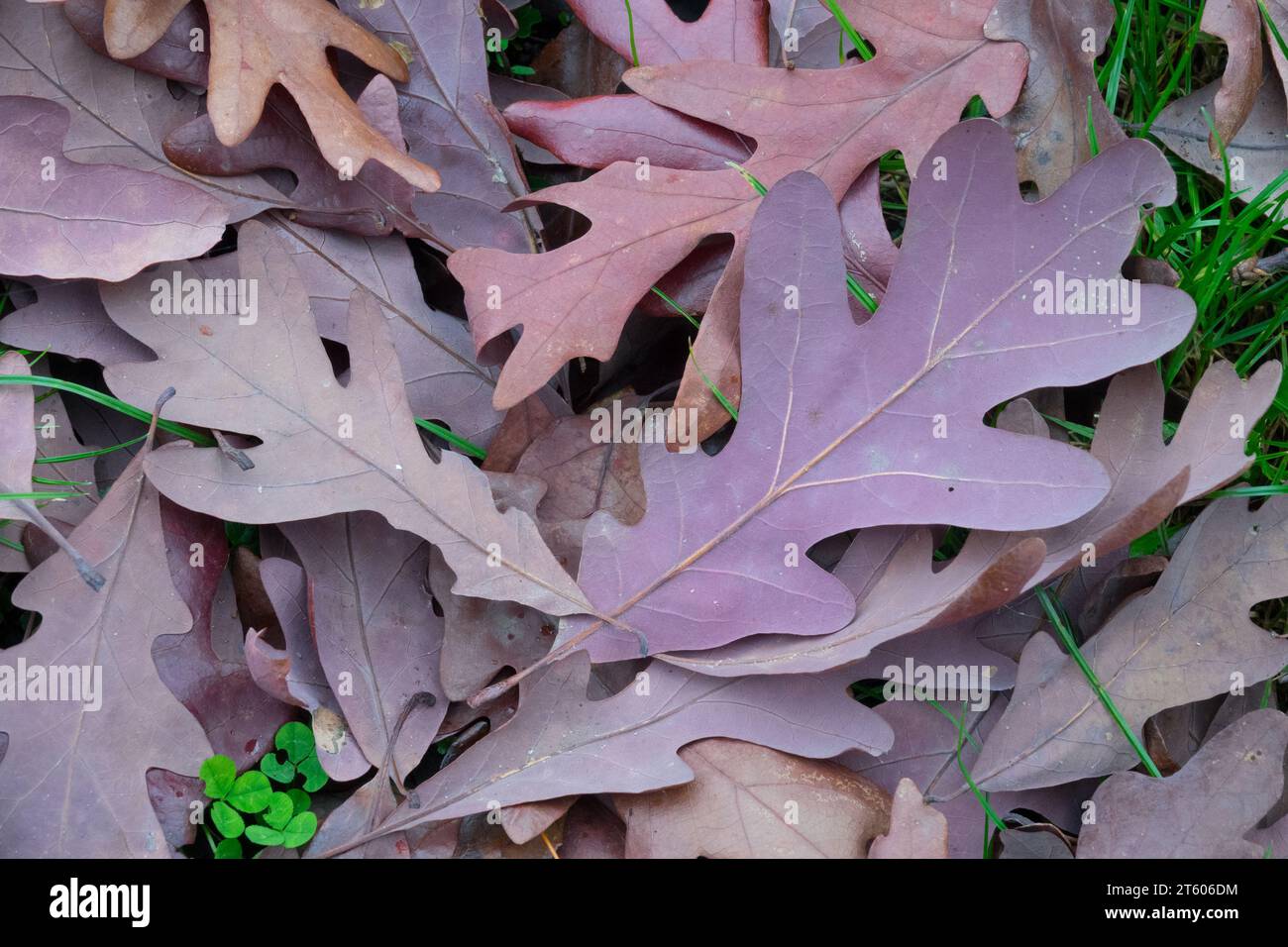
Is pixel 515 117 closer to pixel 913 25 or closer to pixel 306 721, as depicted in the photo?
pixel 913 25

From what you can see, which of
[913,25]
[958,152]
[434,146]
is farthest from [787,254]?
[434,146]

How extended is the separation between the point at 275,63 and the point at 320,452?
70cm

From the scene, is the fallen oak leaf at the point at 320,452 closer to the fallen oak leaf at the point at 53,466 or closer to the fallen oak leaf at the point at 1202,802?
the fallen oak leaf at the point at 53,466

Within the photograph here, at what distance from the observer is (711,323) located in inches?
71.2

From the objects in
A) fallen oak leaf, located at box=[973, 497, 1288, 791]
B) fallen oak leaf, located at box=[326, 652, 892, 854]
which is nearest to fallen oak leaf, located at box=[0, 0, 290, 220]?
fallen oak leaf, located at box=[326, 652, 892, 854]

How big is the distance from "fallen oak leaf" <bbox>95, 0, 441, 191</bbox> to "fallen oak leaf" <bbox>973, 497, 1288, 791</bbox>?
138 centimetres

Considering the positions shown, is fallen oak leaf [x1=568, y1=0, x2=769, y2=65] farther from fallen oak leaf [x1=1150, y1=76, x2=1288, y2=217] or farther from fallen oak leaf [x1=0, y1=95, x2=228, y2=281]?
fallen oak leaf [x1=1150, y1=76, x2=1288, y2=217]

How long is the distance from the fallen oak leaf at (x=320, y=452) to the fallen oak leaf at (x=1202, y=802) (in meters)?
0.96

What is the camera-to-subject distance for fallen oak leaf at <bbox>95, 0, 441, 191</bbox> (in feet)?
5.85

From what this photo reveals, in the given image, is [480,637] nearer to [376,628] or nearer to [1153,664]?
[376,628]

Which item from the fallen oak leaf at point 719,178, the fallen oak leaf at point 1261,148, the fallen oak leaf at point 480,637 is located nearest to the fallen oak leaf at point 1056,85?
the fallen oak leaf at point 719,178

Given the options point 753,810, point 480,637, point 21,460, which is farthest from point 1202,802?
point 21,460

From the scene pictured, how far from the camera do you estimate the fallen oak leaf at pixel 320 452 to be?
1739 millimetres

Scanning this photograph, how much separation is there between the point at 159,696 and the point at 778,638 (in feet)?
3.49
